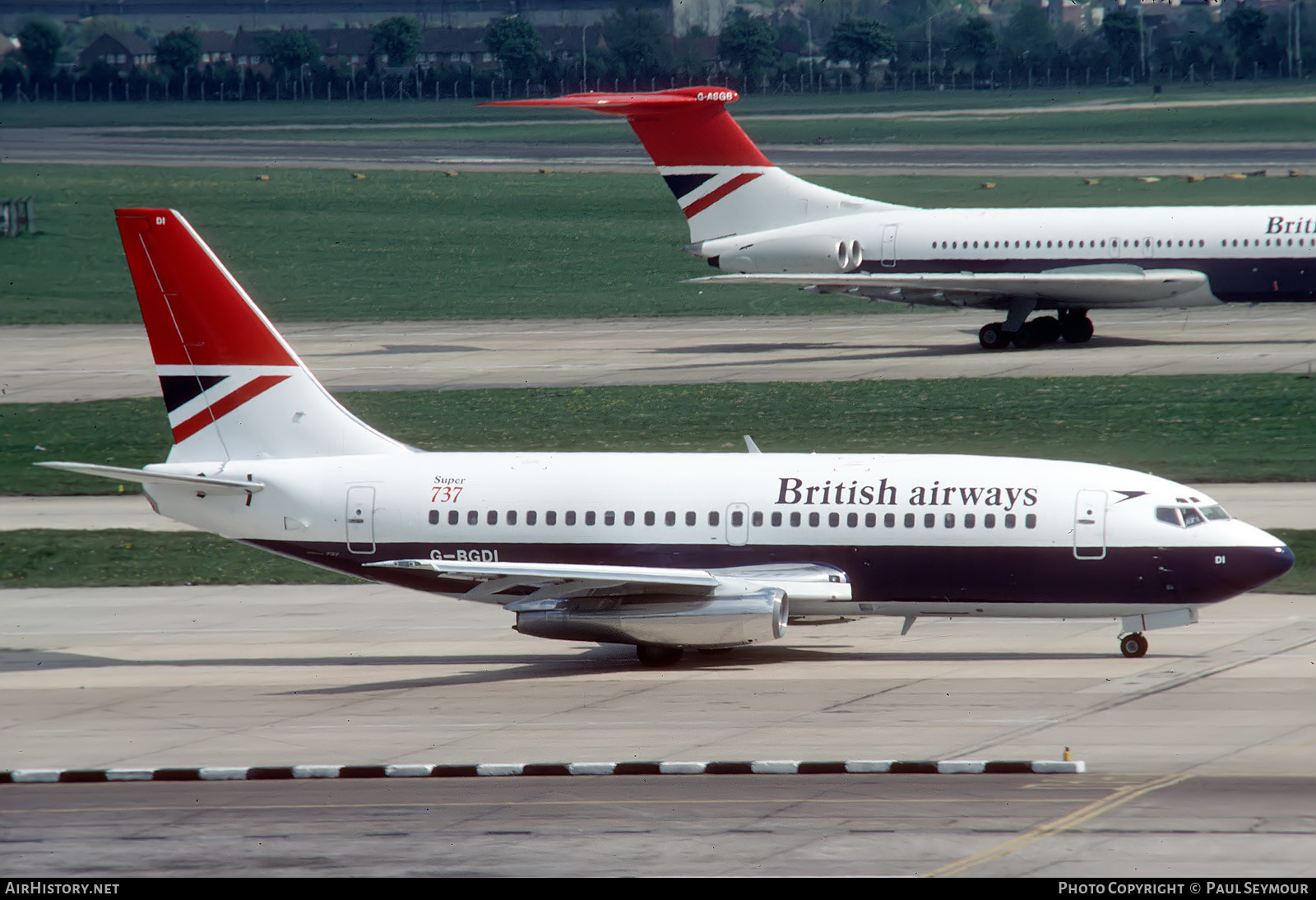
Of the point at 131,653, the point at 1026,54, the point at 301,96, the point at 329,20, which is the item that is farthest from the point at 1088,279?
the point at 329,20

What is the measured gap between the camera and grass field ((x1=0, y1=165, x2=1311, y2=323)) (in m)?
91.9

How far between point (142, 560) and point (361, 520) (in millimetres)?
10829

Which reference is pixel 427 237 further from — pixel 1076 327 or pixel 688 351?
pixel 1076 327

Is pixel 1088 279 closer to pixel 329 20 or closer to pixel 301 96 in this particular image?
pixel 301 96

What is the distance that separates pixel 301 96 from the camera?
18412 cm

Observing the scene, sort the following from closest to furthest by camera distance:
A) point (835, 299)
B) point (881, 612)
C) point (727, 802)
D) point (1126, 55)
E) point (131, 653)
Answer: point (727, 802)
point (881, 612)
point (131, 653)
point (835, 299)
point (1126, 55)

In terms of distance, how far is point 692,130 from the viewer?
69875 millimetres

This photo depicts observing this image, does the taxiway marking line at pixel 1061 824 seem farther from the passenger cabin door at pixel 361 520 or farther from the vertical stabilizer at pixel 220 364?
the vertical stabilizer at pixel 220 364

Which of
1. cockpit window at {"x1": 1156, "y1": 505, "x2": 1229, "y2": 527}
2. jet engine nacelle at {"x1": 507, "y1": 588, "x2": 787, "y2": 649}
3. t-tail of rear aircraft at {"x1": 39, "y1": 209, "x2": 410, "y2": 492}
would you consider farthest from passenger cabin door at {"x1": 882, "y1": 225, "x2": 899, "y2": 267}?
jet engine nacelle at {"x1": 507, "y1": 588, "x2": 787, "y2": 649}

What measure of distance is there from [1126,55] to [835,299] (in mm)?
87784

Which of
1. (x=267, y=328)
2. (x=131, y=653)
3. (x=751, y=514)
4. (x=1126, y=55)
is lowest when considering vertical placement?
(x=131, y=653)

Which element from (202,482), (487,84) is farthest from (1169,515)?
(487,84)

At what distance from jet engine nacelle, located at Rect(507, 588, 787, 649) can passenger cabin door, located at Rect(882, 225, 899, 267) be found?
39511 mm

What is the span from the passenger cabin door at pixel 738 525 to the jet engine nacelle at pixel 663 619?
1682mm
